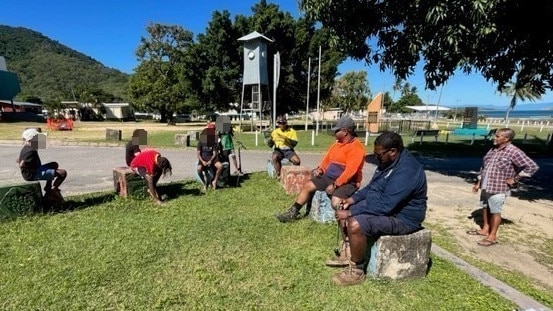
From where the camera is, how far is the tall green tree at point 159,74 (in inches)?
1802

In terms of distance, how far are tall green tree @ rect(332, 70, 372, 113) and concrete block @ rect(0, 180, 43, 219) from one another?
55637mm

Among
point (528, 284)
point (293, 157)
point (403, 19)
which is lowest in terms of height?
point (528, 284)

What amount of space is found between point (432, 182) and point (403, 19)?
415cm

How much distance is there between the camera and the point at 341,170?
17.7 ft

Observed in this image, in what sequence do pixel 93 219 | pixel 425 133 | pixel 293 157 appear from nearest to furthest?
pixel 93 219
pixel 293 157
pixel 425 133

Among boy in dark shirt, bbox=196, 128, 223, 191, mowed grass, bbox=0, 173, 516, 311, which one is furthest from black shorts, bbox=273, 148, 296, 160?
mowed grass, bbox=0, 173, 516, 311

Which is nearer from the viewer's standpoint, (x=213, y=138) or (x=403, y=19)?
(x=213, y=138)

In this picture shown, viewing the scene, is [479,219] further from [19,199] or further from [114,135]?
[114,135]

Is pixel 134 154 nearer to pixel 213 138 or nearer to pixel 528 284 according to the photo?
pixel 213 138

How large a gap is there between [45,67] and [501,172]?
13924 centimetres

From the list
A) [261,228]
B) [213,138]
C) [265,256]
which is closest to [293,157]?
[213,138]

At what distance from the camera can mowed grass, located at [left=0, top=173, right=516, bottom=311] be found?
3.45 metres

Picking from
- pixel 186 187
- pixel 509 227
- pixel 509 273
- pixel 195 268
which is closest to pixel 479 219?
pixel 509 227

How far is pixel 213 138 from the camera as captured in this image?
7.74m
